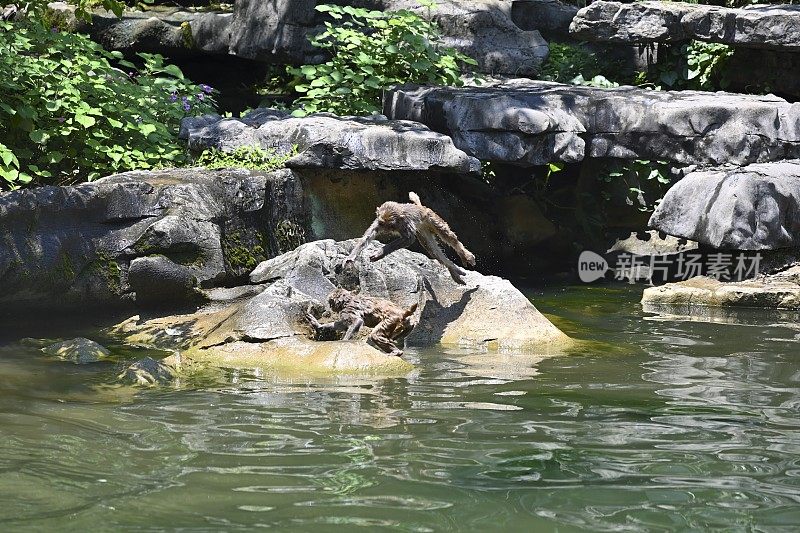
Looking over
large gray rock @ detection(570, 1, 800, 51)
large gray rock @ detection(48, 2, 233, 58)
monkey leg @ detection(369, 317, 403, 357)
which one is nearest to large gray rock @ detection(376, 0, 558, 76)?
large gray rock @ detection(570, 1, 800, 51)

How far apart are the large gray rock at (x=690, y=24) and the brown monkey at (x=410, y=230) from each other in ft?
18.2

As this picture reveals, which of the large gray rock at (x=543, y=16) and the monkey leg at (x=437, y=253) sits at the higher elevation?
the large gray rock at (x=543, y=16)

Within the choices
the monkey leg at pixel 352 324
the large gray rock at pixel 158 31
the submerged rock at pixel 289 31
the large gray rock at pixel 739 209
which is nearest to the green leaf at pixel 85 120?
the monkey leg at pixel 352 324

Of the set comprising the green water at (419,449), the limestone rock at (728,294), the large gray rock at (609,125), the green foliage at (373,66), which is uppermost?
the green foliage at (373,66)

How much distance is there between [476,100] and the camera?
11.2 meters

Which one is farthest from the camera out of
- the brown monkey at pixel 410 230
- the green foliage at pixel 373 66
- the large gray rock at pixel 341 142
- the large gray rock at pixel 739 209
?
the green foliage at pixel 373 66

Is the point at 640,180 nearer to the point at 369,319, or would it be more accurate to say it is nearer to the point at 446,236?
the point at 446,236

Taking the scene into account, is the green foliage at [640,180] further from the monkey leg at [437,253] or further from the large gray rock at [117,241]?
the large gray rock at [117,241]

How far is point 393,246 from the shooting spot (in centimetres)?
845

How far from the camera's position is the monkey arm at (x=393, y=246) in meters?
8.42

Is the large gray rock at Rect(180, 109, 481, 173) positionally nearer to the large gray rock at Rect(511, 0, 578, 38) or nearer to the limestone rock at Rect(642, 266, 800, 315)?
the limestone rock at Rect(642, 266, 800, 315)

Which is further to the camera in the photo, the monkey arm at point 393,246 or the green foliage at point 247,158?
→ the green foliage at point 247,158

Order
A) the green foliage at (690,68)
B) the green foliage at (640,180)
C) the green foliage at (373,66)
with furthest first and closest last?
the green foliage at (690,68)
the green foliage at (640,180)
the green foliage at (373,66)

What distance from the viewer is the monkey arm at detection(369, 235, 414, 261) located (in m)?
8.42
